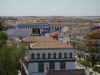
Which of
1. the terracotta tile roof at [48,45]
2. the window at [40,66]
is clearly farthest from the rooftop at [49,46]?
the window at [40,66]

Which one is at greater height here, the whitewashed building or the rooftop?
the rooftop

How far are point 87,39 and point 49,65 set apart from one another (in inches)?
1155

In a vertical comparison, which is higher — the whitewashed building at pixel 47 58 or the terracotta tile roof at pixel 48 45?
the terracotta tile roof at pixel 48 45

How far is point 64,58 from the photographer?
135ft

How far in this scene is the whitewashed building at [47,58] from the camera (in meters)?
40.5

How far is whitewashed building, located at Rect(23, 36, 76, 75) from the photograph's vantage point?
40500 millimetres

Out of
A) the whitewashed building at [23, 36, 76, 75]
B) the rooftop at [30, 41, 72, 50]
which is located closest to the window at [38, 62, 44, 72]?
the whitewashed building at [23, 36, 76, 75]

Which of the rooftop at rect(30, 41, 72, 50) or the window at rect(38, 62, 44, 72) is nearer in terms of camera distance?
the window at rect(38, 62, 44, 72)

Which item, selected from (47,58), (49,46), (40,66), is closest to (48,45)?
(49,46)

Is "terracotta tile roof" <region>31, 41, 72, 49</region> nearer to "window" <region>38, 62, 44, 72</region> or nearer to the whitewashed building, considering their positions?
the whitewashed building

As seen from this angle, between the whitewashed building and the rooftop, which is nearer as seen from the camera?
the whitewashed building

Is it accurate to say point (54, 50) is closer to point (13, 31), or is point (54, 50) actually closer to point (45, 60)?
point (45, 60)

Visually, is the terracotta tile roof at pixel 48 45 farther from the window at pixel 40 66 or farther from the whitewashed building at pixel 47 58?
the window at pixel 40 66

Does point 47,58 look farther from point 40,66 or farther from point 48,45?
point 48,45
